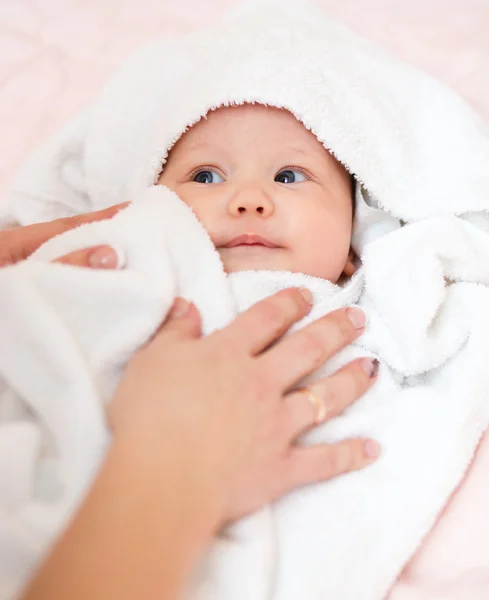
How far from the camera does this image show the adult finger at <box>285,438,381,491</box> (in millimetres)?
709

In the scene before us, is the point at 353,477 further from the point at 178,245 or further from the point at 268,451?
the point at 178,245

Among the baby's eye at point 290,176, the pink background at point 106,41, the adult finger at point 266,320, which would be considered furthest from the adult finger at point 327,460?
the pink background at point 106,41

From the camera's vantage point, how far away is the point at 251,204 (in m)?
0.93

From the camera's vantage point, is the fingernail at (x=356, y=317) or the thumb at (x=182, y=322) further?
the fingernail at (x=356, y=317)

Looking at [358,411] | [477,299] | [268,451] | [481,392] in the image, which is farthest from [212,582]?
[477,299]

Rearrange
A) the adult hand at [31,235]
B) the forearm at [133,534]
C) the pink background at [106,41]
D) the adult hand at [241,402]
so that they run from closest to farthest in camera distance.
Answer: the forearm at [133,534] → the adult hand at [241,402] → the adult hand at [31,235] → the pink background at [106,41]

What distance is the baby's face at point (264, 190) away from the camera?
3.10ft

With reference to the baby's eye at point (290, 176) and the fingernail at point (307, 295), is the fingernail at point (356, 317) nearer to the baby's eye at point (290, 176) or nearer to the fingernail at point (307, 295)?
the fingernail at point (307, 295)

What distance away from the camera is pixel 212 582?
68cm

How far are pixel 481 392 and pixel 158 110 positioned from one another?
692 mm

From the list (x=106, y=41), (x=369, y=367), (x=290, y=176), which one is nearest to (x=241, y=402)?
(x=369, y=367)

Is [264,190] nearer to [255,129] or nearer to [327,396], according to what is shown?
[255,129]

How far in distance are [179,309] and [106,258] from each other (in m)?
0.11

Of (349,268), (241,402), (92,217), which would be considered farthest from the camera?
(349,268)
